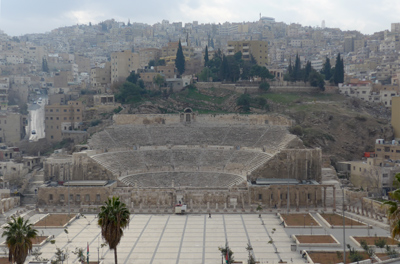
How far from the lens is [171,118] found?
2849 inches

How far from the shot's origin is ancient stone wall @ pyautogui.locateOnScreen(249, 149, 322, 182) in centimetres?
5578

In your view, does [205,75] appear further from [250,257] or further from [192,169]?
[250,257]

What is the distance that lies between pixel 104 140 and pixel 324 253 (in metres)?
33.1

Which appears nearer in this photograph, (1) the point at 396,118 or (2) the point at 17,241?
(2) the point at 17,241

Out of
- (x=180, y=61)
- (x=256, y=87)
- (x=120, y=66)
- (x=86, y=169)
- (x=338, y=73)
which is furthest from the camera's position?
(x=180, y=61)

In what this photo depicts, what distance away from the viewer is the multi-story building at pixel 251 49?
9788 cm

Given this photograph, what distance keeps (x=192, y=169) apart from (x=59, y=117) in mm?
24697

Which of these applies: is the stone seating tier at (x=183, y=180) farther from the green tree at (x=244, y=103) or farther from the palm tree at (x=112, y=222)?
the palm tree at (x=112, y=222)

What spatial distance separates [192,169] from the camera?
196 feet

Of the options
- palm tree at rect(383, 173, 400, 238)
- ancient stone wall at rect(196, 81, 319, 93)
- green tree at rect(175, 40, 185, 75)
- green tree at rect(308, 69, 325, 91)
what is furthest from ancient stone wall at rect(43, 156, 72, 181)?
palm tree at rect(383, 173, 400, 238)

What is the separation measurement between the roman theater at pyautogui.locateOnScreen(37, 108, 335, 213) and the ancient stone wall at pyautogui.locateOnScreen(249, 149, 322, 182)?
95 mm

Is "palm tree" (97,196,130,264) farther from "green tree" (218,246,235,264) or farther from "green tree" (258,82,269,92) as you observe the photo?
"green tree" (258,82,269,92)

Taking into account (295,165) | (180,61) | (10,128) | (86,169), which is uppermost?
(180,61)

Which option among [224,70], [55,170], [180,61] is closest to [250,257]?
[55,170]
